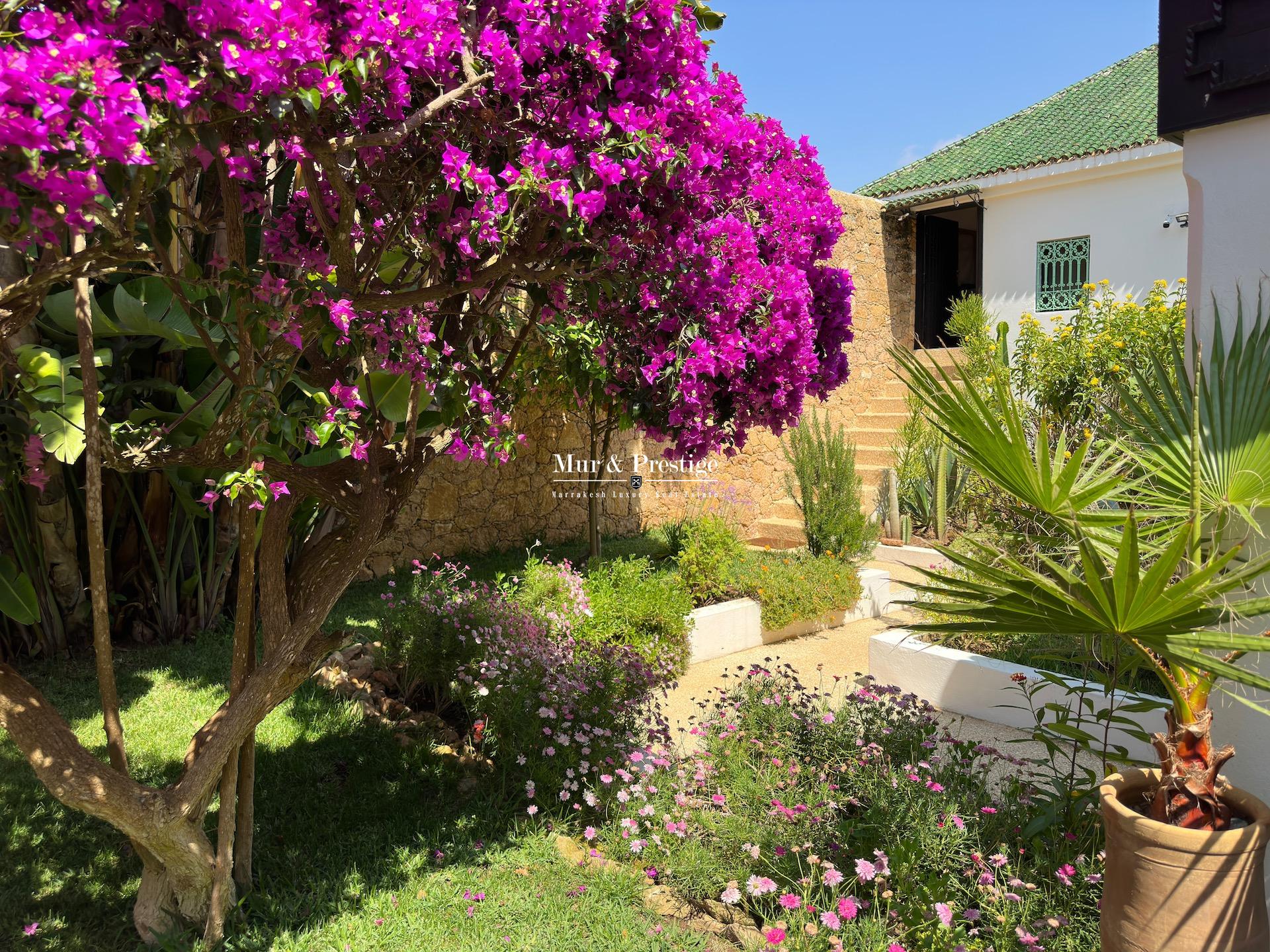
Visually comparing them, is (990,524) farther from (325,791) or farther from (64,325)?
(64,325)

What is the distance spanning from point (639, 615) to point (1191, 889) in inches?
146

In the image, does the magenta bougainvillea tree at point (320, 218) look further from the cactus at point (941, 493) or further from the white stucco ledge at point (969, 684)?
the cactus at point (941, 493)

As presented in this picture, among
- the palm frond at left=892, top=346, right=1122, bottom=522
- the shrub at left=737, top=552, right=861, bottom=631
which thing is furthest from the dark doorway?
the palm frond at left=892, top=346, right=1122, bottom=522

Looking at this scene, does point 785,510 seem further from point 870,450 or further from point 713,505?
point 870,450

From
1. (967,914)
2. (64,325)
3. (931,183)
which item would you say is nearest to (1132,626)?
(967,914)

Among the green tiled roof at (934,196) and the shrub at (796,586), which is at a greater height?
the green tiled roof at (934,196)

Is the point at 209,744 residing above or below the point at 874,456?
below

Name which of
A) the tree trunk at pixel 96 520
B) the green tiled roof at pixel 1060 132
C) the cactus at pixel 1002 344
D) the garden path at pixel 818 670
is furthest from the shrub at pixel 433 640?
the green tiled roof at pixel 1060 132

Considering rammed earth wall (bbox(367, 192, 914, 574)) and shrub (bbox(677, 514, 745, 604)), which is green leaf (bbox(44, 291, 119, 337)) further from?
shrub (bbox(677, 514, 745, 604))

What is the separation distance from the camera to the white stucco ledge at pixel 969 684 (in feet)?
14.9

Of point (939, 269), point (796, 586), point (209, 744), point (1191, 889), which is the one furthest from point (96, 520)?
point (939, 269)

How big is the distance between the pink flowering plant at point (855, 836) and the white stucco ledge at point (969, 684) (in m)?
0.99

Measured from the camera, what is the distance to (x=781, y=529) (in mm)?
10148

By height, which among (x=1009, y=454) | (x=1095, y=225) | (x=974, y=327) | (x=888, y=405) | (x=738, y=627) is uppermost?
(x=1095, y=225)
